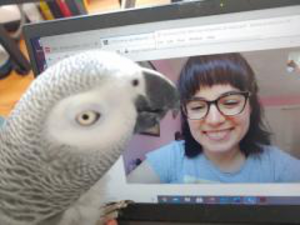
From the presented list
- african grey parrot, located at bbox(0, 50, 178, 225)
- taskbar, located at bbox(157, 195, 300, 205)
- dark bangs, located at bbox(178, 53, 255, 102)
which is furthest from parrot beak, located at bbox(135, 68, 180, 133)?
taskbar, located at bbox(157, 195, 300, 205)

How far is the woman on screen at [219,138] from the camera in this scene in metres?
0.57

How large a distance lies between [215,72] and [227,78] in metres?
0.02

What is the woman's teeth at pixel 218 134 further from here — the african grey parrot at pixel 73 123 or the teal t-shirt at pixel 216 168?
the african grey parrot at pixel 73 123

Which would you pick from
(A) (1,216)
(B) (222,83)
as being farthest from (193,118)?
(A) (1,216)

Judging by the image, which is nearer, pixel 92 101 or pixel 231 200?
pixel 92 101

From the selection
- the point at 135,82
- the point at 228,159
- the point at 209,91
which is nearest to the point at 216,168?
the point at 228,159

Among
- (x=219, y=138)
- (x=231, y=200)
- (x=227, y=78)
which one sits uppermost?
(x=227, y=78)

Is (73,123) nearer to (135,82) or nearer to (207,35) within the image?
(135,82)

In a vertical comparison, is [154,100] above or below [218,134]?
above

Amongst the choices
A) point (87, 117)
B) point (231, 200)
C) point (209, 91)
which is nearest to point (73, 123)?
point (87, 117)

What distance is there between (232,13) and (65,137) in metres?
0.29

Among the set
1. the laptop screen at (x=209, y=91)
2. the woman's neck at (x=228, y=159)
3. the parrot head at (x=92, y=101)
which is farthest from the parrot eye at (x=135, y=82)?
the woman's neck at (x=228, y=159)

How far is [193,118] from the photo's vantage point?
0.60 metres

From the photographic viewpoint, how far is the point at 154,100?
1.54 ft
